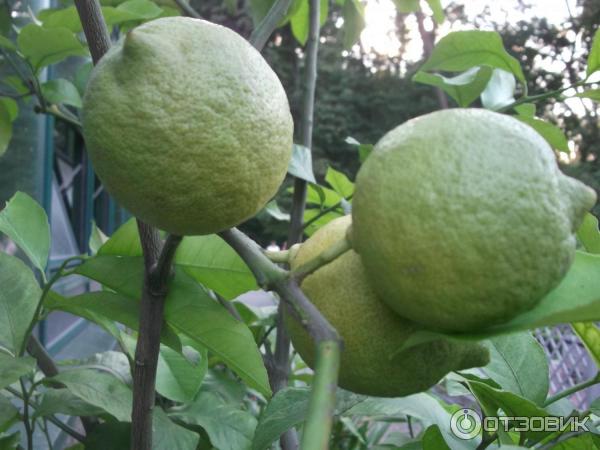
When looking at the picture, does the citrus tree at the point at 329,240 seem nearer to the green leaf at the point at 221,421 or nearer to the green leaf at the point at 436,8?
the green leaf at the point at 221,421

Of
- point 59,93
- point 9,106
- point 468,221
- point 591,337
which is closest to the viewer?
point 468,221

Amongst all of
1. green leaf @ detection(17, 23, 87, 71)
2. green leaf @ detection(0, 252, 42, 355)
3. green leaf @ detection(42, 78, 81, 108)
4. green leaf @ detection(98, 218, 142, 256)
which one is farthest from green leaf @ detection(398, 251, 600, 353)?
green leaf @ detection(42, 78, 81, 108)

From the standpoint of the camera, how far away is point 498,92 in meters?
0.99

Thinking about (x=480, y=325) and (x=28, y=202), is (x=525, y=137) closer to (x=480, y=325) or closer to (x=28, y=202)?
(x=480, y=325)

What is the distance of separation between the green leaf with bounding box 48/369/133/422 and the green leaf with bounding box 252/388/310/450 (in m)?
0.25

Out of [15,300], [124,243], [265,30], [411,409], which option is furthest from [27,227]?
[411,409]

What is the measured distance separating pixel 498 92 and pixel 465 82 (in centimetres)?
17

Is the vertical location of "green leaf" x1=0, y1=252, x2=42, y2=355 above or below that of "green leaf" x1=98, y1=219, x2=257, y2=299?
below

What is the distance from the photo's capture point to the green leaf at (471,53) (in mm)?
818

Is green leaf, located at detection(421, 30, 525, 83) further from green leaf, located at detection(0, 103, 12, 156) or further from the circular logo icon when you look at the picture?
green leaf, located at detection(0, 103, 12, 156)

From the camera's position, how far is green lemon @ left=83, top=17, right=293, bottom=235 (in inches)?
14.8

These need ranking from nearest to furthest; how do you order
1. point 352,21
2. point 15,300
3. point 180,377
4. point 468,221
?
point 468,221, point 15,300, point 180,377, point 352,21

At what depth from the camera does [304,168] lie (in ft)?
3.14

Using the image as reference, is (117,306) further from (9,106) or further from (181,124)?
(9,106)
